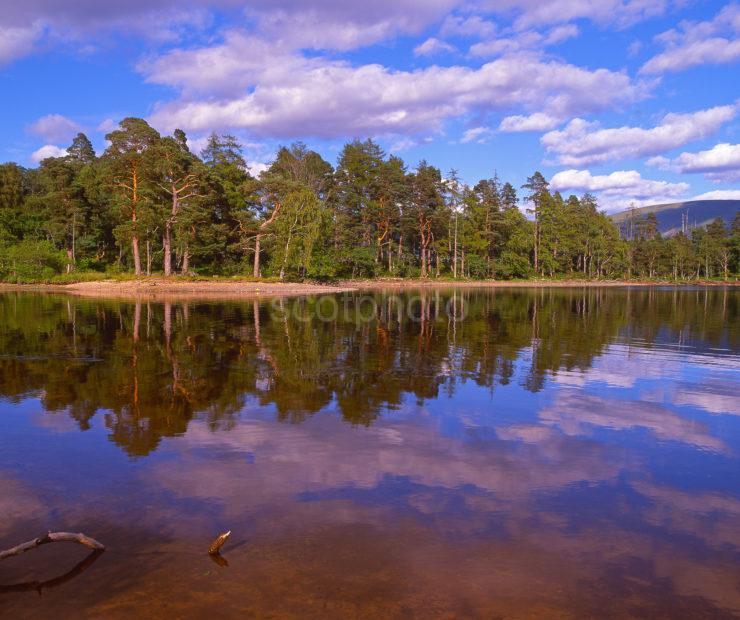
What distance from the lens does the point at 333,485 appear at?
7742mm

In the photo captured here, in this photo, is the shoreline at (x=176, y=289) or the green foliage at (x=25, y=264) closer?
the shoreline at (x=176, y=289)

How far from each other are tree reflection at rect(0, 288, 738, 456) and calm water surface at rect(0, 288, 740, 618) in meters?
0.13

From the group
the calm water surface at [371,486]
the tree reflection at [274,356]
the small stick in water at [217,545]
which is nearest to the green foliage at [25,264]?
the tree reflection at [274,356]

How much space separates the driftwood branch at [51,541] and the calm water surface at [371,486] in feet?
0.68

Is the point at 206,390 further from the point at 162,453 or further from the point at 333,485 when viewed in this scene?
the point at 333,485

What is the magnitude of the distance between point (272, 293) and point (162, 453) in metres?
46.4

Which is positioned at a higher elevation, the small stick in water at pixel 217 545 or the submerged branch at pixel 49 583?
the small stick in water at pixel 217 545

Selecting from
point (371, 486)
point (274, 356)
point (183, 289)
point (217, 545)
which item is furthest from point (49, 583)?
point (183, 289)

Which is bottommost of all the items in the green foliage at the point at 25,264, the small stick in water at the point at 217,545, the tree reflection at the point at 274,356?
the small stick in water at the point at 217,545

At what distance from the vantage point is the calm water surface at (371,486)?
5.29 metres

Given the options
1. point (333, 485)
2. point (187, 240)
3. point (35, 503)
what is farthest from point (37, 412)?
point (187, 240)

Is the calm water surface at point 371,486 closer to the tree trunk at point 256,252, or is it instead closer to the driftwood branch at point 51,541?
the driftwood branch at point 51,541

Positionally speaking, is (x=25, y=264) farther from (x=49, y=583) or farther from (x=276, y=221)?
(x=49, y=583)

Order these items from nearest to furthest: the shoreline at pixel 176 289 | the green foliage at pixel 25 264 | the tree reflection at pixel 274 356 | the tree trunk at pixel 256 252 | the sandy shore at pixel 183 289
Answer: the tree reflection at pixel 274 356 < the shoreline at pixel 176 289 < the sandy shore at pixel 183 289 < the tree trunk at pixel 256 252 < the green foliage at pixel 25 264
